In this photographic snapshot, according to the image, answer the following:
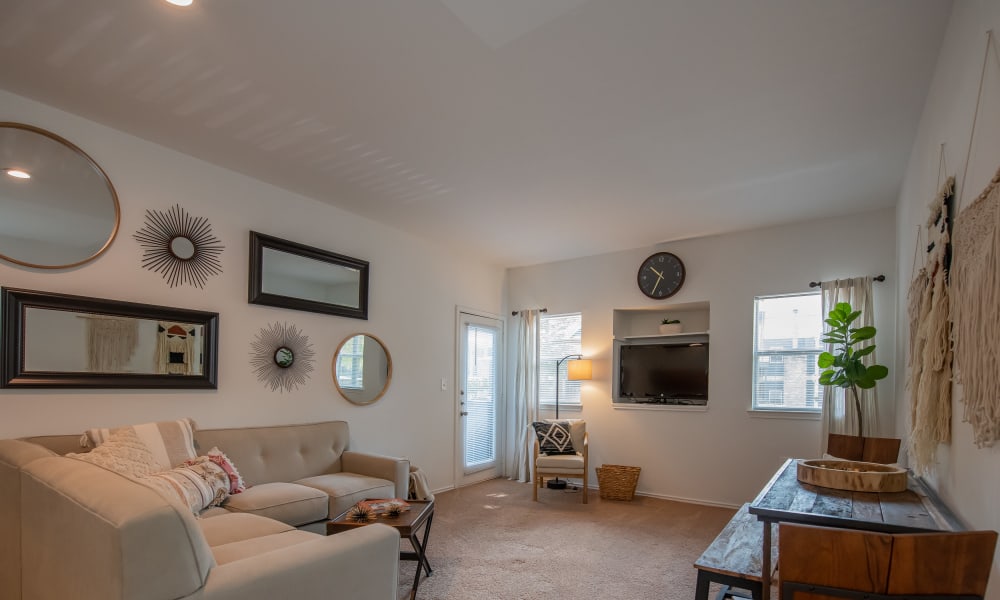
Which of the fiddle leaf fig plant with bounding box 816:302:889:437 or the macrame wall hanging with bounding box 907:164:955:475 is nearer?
the macrame wall hanging with bounding box 907:164:955:475

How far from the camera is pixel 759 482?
490cm

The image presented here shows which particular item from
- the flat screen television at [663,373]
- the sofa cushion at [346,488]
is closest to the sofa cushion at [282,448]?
the sofa cushion at [346,488]

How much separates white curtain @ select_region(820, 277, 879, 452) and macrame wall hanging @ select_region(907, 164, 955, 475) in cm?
225

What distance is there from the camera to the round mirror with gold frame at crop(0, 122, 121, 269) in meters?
2.81

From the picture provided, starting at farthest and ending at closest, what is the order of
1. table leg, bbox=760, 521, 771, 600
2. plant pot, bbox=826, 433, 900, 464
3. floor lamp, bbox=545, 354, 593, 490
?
floor lamp, bbox=545, 354, 593, 490
plant pot, bbox=826, 433, 900, 464
table leg, bbox=760, 521, 771, 600

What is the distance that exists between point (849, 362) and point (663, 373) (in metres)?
1.91

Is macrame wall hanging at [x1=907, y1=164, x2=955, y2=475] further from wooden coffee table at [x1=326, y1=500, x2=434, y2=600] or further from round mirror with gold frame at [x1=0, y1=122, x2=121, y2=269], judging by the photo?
round mirror with gold frame at [x1=0, y1=122, x2=121, y2=269]

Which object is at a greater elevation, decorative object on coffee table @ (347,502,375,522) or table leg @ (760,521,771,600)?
table leg @ (760,521,771,600)

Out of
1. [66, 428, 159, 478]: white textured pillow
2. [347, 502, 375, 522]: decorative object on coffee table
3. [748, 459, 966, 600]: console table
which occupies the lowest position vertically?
[347, 502, 375, 522]: decorative object on coffee table

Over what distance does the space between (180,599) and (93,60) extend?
250cm

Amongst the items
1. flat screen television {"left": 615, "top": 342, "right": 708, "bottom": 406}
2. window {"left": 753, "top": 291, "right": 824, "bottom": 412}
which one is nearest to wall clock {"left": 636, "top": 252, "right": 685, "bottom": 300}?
flat screen television {"left": 615, "top": 342, "right": 708, "bottom": 406}

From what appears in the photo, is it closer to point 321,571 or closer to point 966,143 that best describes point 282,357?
point 321,571

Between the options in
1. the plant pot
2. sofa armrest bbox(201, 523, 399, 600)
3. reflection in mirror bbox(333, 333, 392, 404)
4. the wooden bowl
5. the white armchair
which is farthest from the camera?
the white armchair

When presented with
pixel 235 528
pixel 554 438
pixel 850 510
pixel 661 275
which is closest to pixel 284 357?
pixel 235 528
